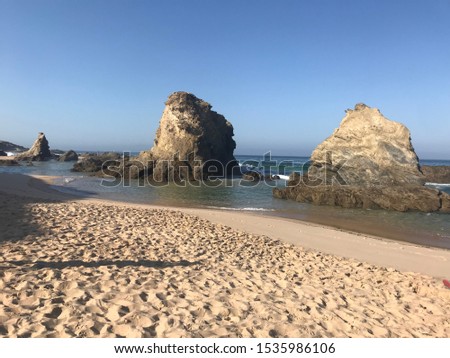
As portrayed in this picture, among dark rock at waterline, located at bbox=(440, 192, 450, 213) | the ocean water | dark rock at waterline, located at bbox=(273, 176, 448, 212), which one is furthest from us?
dark rock at waterline, located at bbox=(273, 176, 448, 212)

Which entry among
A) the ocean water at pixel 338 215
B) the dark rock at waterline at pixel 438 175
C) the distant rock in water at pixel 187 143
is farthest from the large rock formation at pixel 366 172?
the dark rock at waterline at pixel 438 175

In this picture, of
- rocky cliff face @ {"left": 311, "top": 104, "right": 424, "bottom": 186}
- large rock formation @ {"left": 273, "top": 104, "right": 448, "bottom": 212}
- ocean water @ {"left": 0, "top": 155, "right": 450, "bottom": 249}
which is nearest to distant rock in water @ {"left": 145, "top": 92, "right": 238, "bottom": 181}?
ocean water @ {"left": 0, "top": 155, "right": 450, "bottom": 249}

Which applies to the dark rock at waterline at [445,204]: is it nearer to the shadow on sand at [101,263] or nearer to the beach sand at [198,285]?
the beach sand at [198,285]

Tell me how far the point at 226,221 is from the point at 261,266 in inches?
279

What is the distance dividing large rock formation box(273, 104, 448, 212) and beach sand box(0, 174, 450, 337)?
12.5 m

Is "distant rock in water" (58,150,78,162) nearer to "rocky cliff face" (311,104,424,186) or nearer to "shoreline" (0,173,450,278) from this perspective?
"rocky cliff face" (311,104,424,186)

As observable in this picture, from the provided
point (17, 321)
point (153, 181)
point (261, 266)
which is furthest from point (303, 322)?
point (153, 181)

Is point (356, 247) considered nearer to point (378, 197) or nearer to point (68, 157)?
point (378, 197)

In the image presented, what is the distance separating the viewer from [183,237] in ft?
34.6

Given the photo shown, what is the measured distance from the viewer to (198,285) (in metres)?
6.39

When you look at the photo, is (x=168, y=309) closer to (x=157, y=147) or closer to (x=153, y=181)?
(x=153, y=181)

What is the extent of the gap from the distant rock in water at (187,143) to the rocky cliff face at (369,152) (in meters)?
16.8

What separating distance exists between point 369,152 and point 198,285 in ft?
86.0

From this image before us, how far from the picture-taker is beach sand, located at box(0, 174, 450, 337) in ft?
15.7
